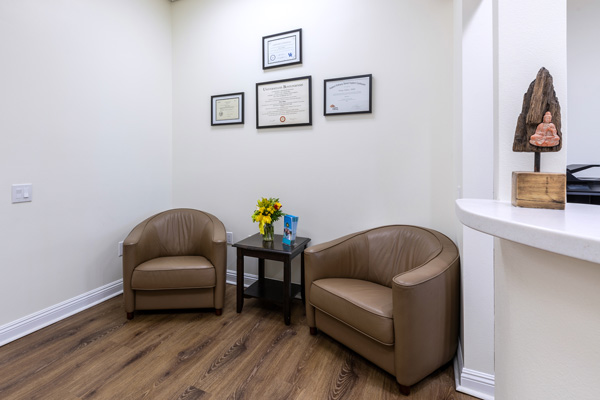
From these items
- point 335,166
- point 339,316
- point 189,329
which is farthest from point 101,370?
point 335,166

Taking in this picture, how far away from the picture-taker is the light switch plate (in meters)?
1.98

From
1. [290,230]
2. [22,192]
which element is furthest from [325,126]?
[22,192]

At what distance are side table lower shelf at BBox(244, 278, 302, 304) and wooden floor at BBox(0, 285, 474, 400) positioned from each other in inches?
6.8

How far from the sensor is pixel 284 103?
2.68 m

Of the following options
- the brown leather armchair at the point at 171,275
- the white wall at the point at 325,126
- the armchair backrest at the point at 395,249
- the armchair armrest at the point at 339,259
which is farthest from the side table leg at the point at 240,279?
the armchair backrest at the point at 395,249

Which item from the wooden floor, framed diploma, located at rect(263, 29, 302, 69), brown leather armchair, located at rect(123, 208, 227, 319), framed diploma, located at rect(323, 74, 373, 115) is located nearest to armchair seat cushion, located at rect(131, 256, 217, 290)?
brown leather armchair, located at rect(123, 208, 227, 319)

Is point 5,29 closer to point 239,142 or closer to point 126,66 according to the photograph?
point 126,66

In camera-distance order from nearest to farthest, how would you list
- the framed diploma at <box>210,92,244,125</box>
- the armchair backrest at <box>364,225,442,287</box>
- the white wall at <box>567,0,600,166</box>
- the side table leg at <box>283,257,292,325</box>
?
the white wall at <box>567,0,600,166</box> < the armchair backrest at <box>364,225,442,287</box> < the side table leg at <box>283,257,292,325</box> < the framed diploma at <box>210,92,244,125</box>

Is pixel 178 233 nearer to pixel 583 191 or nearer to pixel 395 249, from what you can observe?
pixel 395 249

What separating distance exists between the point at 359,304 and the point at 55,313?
2.30 meters

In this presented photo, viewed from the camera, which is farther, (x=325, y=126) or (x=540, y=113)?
(x=325, y=126)

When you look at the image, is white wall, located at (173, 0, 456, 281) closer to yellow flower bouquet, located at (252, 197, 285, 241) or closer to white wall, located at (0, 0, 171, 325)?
yellow flower bouquet, located at (252, 197, 285, 241)

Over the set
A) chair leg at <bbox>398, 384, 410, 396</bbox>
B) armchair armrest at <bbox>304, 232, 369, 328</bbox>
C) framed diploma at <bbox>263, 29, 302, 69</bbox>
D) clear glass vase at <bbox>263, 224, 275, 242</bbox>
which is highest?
framed diploma at <bbox>263, 29, 302, 69</bbox>

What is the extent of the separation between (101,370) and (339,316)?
1435 millimetres
